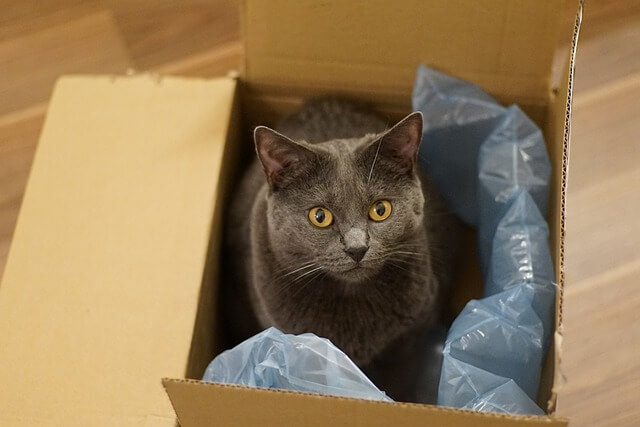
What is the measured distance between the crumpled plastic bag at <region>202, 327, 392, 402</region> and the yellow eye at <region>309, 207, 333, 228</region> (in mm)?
171

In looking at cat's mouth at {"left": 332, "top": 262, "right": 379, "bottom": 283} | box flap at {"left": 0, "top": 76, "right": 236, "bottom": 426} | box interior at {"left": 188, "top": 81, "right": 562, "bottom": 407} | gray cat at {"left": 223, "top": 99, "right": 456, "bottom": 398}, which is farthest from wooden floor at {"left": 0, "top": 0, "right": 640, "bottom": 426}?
cat's mouth at {"left": 332, "top": 262, "right": 379, "bottom": 283}

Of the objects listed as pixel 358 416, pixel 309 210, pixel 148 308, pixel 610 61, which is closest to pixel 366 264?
pixel 309 210

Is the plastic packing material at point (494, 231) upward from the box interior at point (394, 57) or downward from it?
downward

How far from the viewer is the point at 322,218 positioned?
3.61ft

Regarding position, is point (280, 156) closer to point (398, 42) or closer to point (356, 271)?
point (356, 271)

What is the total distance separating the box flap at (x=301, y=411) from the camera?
864 millimetres

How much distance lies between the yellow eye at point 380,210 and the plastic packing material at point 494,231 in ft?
0.76

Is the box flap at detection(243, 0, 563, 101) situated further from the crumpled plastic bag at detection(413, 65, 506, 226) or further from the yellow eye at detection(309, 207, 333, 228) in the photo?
the yellow eye at detection(309, 207, 333, 228)

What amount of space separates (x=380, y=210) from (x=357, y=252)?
0.10 m

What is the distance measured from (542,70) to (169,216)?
759mm

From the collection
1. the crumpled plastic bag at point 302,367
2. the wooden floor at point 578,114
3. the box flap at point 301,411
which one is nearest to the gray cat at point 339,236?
the crumpled plastic bag at point 302,367

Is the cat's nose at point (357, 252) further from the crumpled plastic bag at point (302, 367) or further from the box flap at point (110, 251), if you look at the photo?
the box flap at point (110, 251)

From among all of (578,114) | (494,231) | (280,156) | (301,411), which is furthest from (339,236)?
(578,114)

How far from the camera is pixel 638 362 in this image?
1.51 meters
